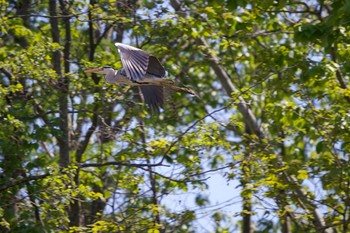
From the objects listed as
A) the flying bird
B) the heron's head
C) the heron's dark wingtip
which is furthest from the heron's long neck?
the heron's dark wingtip

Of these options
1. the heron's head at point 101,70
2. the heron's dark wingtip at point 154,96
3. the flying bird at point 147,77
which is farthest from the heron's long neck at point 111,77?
the heron's dark wingtip at point 154,96

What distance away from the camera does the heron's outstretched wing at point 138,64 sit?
30.0ft

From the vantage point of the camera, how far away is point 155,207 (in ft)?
33.2

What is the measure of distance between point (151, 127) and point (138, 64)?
186 centimetres

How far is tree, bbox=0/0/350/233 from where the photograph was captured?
10.1 metres

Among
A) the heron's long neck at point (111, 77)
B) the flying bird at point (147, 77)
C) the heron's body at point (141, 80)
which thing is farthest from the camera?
the heron's long neck at point (111, 77)

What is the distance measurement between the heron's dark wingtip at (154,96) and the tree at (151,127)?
14.9 inches

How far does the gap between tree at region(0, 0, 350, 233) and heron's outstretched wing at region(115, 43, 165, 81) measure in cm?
66

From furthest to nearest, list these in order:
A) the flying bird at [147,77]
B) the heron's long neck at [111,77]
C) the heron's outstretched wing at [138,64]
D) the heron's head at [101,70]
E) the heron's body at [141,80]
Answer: the heron's head at [101,70]
the heron's long neck at [111,77]
the heron's body at [141,80]
the flying bird at [147,77]
the heron's outstretched wing at [138,64]

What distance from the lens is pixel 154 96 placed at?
32.3 feet

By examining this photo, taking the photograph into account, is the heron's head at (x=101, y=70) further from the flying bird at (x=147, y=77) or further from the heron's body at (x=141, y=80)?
the heron's body at (x=141, y=80)

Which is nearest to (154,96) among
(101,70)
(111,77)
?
(111,77)

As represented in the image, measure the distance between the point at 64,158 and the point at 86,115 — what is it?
31.7 inches

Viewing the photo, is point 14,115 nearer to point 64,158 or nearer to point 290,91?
point 64,158
